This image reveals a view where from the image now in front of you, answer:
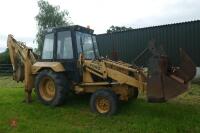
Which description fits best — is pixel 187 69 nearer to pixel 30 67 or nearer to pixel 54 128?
pixel 54 128

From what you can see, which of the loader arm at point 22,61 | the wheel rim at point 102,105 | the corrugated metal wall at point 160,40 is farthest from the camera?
the corrugated metal wall at point 160,40

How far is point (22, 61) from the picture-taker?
1280cm

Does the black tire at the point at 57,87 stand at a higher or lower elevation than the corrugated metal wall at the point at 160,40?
lower

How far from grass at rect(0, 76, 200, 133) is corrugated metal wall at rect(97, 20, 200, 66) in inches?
229

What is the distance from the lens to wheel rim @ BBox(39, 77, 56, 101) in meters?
11.6

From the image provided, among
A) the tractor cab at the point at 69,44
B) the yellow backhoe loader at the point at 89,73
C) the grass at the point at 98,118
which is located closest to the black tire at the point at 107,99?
the yellow backhoe loader at the point at 89,73

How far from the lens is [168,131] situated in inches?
338

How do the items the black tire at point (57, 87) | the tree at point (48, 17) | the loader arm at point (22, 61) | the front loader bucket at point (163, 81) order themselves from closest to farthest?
the front loader bucket at point (163, 81), the black tire at point (57, 87), the loader arm at point (22, 61), the tree at point (48, 17)

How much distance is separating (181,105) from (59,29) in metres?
4.46

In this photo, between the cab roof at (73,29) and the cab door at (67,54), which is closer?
the cab door at (67,54)

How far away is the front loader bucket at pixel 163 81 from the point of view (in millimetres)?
9172

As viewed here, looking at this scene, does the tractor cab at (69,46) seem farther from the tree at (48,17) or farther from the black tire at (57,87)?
the tree at (48,17)

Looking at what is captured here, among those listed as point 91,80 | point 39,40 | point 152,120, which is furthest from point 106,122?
point 39,40

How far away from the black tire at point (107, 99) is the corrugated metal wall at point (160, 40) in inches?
252
